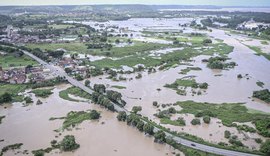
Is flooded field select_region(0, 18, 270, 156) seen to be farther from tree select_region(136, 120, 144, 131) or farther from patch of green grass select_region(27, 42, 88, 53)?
patch of green grass select_region(27, 42, 88, 53)

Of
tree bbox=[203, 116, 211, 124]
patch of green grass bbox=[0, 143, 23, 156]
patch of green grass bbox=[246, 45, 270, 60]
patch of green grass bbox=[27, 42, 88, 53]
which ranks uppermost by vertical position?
patch of green grass bbox=[246, 45, 270, 60]

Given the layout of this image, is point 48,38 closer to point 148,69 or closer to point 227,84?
point 148,69

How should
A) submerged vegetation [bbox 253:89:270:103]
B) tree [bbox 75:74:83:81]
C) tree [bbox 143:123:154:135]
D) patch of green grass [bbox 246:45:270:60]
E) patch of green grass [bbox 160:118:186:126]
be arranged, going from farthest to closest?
patch of green grass [bbox 246:45:270:60] < tree [bbox 75:74:83:81] < submerged vegetation [bbox 253:89:270:103] < patch of green grass [bbox 160:118:186:126] < tree [bbox 143:123:154:135]

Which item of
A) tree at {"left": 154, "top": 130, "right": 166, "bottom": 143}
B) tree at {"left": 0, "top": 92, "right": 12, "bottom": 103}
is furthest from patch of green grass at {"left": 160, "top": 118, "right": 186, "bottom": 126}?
tree at {"left": 0, "top": 92, "right": 12, "bottom": 103}

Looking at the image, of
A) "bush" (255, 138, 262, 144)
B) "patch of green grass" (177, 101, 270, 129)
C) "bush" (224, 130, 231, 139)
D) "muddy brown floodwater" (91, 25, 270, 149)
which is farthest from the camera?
"patch of green grass" (177, 101, 270, 129)

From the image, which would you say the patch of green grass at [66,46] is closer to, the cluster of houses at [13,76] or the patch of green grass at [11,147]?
the cluster of houses at [13,76]

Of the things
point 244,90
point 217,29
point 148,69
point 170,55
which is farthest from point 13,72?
point 217,29

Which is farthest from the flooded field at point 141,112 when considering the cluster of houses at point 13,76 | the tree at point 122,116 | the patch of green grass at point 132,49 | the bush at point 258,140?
the patch of green grass at point 132,49
